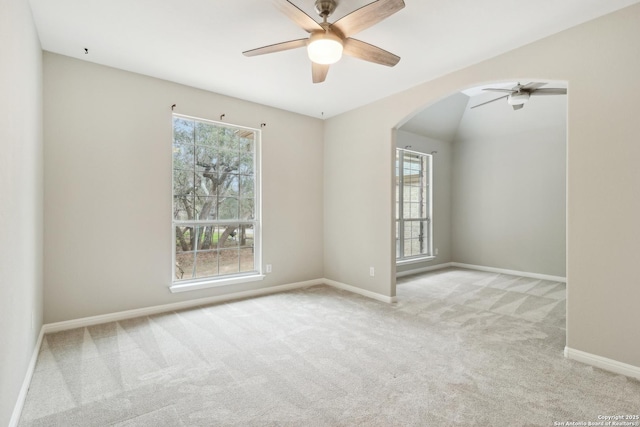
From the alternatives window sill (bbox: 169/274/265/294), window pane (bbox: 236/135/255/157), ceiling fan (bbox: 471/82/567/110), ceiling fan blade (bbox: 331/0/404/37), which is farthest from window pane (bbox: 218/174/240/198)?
ceiling fan (bbox: 471/82/567/110)

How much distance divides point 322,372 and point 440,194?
521 cm

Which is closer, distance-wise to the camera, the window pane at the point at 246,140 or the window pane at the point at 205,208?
the window pane at the point at 205,208

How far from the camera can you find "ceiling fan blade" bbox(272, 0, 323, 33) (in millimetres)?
1921

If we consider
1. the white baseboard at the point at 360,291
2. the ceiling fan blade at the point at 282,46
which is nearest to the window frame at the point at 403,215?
the white baseboard at the point at 360,291

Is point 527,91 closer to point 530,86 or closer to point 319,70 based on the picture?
point 530,86

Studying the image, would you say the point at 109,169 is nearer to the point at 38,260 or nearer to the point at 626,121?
the point at 38,260

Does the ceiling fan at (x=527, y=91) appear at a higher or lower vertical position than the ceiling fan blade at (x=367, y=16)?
higher

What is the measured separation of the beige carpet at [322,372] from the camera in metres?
1.81

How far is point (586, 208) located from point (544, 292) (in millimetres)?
2702

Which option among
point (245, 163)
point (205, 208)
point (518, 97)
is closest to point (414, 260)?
point (518, 97)

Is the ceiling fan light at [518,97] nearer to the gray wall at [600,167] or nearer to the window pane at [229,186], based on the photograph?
the gray wall at [600,167]

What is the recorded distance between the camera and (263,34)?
2.64 meters

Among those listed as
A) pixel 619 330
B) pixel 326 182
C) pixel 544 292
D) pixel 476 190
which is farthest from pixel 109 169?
pixel 476 190

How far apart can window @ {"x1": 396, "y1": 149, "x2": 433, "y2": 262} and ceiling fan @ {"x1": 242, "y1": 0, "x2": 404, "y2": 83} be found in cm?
353
